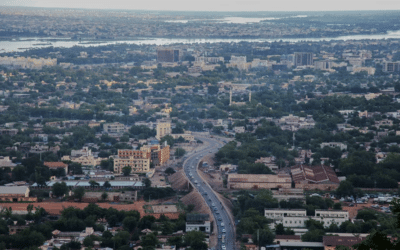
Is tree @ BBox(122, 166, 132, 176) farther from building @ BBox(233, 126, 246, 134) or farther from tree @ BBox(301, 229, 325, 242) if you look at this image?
building @ BBox(233, 126, 246, 134)

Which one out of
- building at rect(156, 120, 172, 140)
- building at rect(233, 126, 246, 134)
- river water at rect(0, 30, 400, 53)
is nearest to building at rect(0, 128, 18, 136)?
building at rect(156, 120, 172, 140)

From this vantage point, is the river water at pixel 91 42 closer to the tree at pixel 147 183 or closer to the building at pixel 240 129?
the building at pixel 240 129

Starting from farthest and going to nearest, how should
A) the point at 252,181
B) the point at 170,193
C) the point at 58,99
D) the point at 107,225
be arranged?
the point at 58,99 < the point at 252,181 < the point at 170,193 < the point at 107,225

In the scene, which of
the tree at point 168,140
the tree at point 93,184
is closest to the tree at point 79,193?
the tree at point 93,184

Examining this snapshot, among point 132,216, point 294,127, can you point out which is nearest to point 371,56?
→ point 294,127

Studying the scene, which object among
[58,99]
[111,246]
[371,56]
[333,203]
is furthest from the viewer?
[371,56]

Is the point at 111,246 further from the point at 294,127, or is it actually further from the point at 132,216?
the point at 294,127

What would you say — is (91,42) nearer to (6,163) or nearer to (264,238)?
(6,163)
